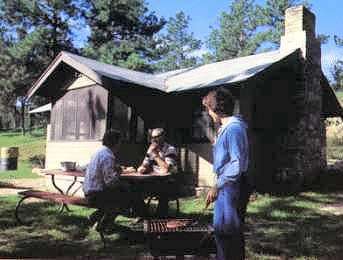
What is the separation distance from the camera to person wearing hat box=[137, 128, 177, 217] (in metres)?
7.84

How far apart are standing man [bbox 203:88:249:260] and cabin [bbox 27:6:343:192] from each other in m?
8.11

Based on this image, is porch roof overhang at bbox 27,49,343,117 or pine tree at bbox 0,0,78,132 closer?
porch roof overhang at bbox 27,49,343,117

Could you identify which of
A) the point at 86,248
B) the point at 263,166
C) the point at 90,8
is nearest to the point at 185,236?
the point at 86,248

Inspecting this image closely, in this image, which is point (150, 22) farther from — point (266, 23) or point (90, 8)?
point (266, 23)

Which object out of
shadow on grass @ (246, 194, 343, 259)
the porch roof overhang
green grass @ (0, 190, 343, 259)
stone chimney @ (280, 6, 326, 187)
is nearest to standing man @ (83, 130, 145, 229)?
green grass @ (0, 190, 343, 259)

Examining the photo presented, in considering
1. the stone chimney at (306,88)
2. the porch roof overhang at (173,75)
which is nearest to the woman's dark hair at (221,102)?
the porch roof overhang at (173,75)

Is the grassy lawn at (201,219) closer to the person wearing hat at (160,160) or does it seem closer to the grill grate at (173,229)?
the person wearing hat at (160,160)

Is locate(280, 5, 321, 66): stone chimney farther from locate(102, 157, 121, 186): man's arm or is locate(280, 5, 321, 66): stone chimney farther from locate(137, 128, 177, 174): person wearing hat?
locate(102, 157, 121, 186): man's arm

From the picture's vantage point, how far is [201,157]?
13109 millimetres

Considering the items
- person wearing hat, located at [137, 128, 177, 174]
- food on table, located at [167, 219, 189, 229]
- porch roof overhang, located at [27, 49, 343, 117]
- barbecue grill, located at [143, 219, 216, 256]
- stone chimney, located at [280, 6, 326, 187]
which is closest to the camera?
barbecue grill, located at [143, 219, 216, 256]

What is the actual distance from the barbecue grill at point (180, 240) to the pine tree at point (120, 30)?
81.3 ft

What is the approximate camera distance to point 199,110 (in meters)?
13.4

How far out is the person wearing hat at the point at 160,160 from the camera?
784 cm

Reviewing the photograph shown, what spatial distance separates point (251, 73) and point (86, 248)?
687 centimetres
